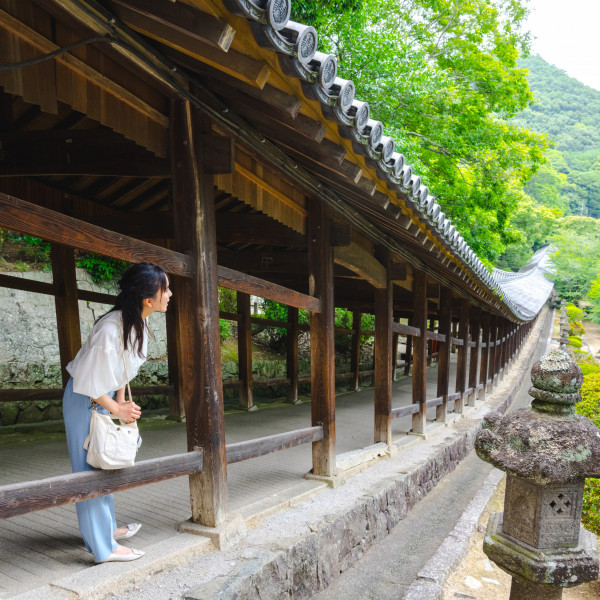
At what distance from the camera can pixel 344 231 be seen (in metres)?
5.09

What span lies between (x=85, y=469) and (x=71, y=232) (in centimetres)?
139

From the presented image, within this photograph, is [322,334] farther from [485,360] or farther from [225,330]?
[485,360]

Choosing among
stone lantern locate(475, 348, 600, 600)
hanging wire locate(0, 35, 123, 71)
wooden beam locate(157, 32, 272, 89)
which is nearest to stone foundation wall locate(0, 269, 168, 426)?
hanging wire locate(0, 35, 123, 71)

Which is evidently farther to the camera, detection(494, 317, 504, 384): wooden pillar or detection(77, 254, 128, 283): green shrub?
detection(494, 317, 504, 384): wooden pillar

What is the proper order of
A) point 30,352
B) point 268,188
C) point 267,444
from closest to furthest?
point 267,444 < point 268,188 < point 30,352

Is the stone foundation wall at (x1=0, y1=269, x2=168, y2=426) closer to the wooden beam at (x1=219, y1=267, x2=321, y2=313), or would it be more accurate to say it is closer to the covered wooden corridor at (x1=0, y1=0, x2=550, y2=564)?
the covered wooden corridor at (x1=0, y1=0, x2=550, y2=564)

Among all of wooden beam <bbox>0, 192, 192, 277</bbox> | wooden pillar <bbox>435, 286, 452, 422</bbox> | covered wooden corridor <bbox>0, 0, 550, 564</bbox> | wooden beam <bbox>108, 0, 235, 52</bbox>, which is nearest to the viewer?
wooden beam <bbox>108, 0, 235, 52</bbox>

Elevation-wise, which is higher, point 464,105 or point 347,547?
point 464,105

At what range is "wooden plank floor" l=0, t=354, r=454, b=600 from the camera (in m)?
3.01

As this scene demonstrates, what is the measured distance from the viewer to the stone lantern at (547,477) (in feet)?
8.82

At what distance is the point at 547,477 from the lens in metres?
2.69

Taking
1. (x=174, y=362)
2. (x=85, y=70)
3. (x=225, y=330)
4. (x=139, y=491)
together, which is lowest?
(x=139, y=491)

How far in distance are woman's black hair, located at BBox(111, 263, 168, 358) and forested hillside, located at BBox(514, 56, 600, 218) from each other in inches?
2042

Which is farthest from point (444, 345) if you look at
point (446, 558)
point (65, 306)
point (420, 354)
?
point (65, 306)
